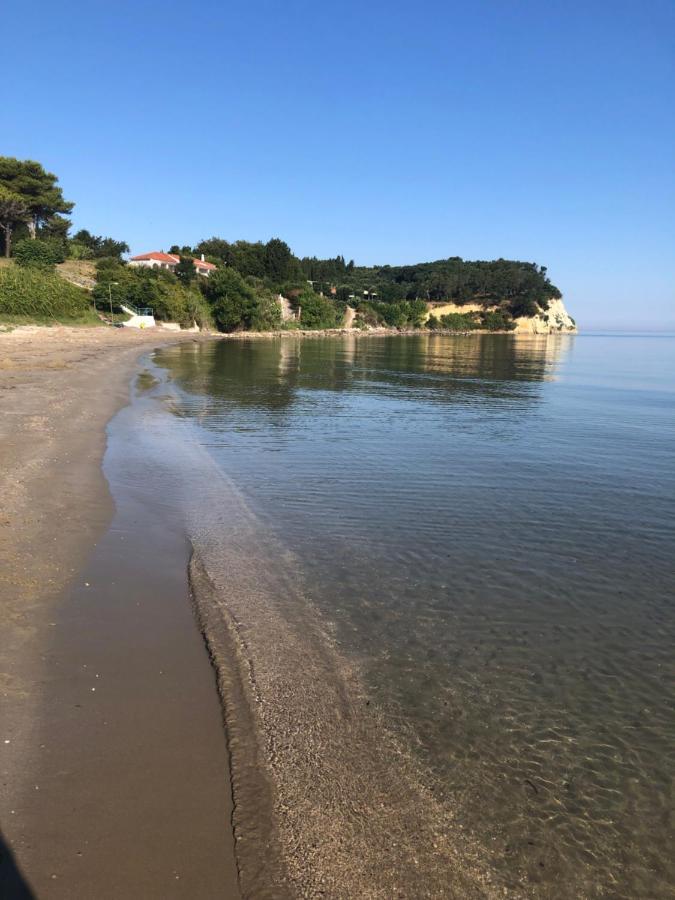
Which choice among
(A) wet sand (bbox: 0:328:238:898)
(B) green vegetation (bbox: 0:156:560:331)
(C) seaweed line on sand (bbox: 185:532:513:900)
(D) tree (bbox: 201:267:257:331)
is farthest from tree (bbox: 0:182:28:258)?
(C) seaweed line on sand (bbox: 185:532:513:900)

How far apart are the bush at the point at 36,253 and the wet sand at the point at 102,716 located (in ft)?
247

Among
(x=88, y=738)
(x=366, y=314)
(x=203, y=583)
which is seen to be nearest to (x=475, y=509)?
(x=203, y=583)

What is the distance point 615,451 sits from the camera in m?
17.7

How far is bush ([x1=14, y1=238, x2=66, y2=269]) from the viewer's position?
Result: 73188 millimetres

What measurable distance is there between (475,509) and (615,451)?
883 centimetres

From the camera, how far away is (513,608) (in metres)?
7.31

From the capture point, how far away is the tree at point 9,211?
76.2 meters

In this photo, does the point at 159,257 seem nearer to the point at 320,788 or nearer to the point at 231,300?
the point at 231,300

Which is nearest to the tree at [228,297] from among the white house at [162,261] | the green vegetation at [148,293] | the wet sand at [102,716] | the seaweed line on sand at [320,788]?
the green vegetation at [148,293]

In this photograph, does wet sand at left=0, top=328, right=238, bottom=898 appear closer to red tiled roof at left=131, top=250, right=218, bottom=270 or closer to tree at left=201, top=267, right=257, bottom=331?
tree at left=201, top=267, right=257, bottom=331

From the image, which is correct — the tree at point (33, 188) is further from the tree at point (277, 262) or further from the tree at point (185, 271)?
the tree at point (277, 262)

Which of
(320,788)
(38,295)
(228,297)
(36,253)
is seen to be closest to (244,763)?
(320,788)

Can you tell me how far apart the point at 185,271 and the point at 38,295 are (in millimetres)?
45238

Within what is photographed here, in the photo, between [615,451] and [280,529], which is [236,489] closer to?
[280,529]
